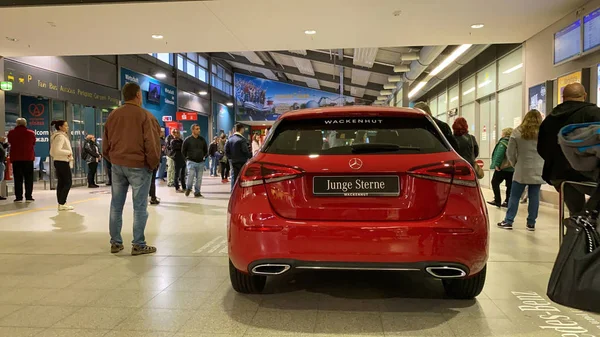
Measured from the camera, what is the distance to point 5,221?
675cm

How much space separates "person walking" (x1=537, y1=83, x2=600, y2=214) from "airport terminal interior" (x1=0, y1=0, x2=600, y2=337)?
3 cm

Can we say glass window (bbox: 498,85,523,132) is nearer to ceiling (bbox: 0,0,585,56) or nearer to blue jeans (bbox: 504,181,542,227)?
ceiling (bbox: 0,0,585,56)

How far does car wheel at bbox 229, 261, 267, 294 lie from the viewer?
3.09 metres

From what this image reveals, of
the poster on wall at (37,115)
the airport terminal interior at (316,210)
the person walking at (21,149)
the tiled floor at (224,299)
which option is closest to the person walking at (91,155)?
the airport terminal interior at (316,210)

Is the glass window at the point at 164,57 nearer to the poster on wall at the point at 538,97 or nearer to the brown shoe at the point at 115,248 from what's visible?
the poster on wall at the point at 538,97

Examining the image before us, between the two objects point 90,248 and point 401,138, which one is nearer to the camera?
point 401,138

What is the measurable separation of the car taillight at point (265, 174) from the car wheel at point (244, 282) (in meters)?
0.70

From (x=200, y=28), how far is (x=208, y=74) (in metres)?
18.2

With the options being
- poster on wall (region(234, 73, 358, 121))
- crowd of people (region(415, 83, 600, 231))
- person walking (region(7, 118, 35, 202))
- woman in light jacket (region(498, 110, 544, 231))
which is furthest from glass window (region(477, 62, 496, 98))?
poster on wall (region(234, 73, 358, 121))

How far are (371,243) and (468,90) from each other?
12.7 m

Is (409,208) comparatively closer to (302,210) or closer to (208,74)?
(302,210)

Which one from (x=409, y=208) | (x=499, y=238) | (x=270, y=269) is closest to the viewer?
(x=409, y=208)

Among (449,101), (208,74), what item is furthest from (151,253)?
(208,74)

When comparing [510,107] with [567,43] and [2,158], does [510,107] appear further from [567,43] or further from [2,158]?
[2,158]
